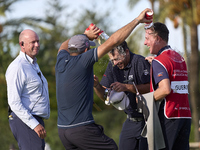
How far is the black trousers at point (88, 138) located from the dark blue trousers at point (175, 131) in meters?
0.69

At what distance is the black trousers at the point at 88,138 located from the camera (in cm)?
420

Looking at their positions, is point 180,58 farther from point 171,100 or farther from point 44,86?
point 44,86

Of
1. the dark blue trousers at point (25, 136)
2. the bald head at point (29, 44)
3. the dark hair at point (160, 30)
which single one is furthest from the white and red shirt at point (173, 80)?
the bald head at point (29, 44)

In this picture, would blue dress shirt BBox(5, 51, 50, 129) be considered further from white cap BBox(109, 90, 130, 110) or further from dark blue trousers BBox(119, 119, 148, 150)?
dark blue trousers BBox(119, 119, 148, 150)

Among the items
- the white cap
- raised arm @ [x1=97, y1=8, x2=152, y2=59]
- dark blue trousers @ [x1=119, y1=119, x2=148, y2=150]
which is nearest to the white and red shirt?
the white cap

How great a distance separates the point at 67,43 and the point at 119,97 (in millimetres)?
992

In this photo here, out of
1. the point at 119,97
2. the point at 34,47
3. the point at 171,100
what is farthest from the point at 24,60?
the point at 171,100

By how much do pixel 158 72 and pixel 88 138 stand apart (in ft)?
3.79

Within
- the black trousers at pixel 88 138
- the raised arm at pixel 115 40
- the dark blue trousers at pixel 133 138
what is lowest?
the dark blue trousers at pixel 133 138

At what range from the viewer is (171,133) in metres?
4.45

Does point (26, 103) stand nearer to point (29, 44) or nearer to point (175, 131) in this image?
point (29, 44)

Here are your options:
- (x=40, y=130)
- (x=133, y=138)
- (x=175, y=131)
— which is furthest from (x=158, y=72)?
(x=40, y=130)

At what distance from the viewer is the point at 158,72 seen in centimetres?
433

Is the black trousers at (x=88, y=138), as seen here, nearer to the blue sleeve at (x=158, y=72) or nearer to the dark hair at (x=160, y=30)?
the blue sleeve at (x=158, y=72)
